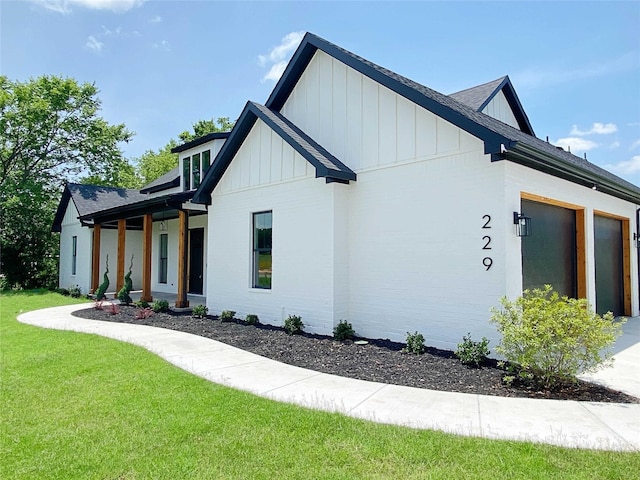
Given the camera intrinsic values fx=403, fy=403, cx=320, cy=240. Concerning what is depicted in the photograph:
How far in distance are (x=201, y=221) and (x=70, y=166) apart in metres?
17.0

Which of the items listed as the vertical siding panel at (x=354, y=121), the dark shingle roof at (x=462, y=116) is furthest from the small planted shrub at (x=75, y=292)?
the vertical siding panel at (x=354, y=121)

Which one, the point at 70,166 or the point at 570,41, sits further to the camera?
the point at 70,166

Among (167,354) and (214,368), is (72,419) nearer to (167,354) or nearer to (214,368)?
(214,368)

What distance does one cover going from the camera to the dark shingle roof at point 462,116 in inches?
248

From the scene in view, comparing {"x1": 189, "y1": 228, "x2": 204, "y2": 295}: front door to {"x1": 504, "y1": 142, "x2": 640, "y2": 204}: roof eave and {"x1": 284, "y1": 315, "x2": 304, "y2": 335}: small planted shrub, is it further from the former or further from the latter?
{"x1": 504, "y1": 142, "x2": 640, "y2": 204}: roof eave

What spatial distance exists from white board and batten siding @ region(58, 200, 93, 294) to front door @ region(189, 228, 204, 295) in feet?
16.4

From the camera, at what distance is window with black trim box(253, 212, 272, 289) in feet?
32.6

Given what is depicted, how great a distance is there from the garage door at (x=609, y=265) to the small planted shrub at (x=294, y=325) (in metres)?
7.48

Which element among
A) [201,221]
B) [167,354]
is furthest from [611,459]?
[201,221]

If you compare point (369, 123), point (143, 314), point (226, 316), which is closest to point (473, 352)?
point (369, 123)

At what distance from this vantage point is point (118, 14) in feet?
44.5

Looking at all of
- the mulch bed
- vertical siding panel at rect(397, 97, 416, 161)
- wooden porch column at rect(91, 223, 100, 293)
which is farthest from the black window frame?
wooden porch column at rect(91, 223, 100, 293)

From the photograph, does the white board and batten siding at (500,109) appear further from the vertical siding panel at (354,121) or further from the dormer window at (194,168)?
the dormer window at (194,168)

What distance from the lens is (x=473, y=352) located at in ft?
20.4
